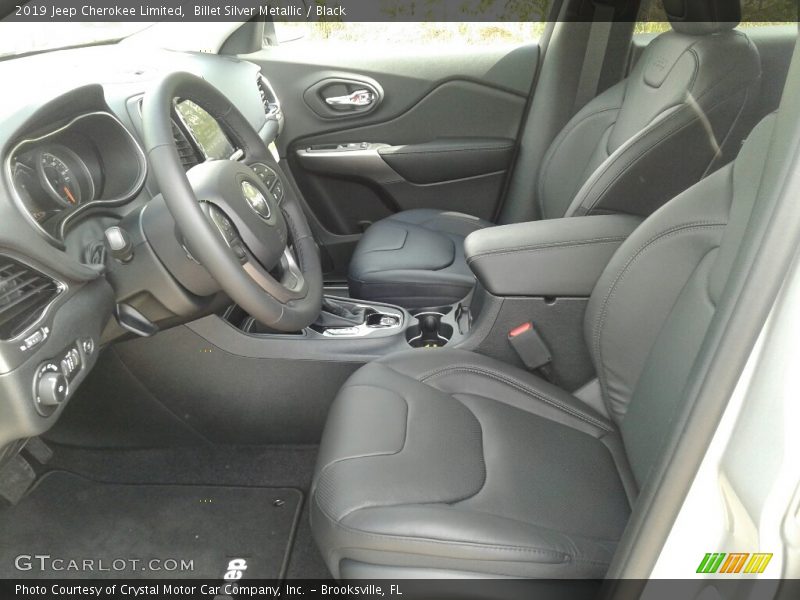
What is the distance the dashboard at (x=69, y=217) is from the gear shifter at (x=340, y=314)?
1.12 ft

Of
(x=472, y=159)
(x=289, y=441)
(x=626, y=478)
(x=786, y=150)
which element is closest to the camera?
(x=786, y=150)

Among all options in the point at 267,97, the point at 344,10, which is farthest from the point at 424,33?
the point at 267,97

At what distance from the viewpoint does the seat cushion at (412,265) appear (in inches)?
69.2

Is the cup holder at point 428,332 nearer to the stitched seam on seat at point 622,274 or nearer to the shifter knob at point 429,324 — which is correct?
the shifter knob at point 429,324

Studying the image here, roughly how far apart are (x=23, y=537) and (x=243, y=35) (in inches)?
61.5

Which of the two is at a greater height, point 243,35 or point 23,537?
point 243,35

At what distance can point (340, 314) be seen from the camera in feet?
5.49

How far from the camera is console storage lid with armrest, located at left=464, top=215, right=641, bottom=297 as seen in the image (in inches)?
54.0

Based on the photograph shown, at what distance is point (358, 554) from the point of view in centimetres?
97

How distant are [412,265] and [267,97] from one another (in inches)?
29.8

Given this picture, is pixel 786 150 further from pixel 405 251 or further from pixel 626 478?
pixel 405 251

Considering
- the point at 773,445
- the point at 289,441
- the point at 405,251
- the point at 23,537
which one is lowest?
the point at 23,537

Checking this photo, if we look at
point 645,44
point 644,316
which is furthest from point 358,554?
point 645,44

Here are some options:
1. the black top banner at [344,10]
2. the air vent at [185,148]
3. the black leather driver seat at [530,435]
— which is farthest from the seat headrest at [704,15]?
the air vent at [185,148]
